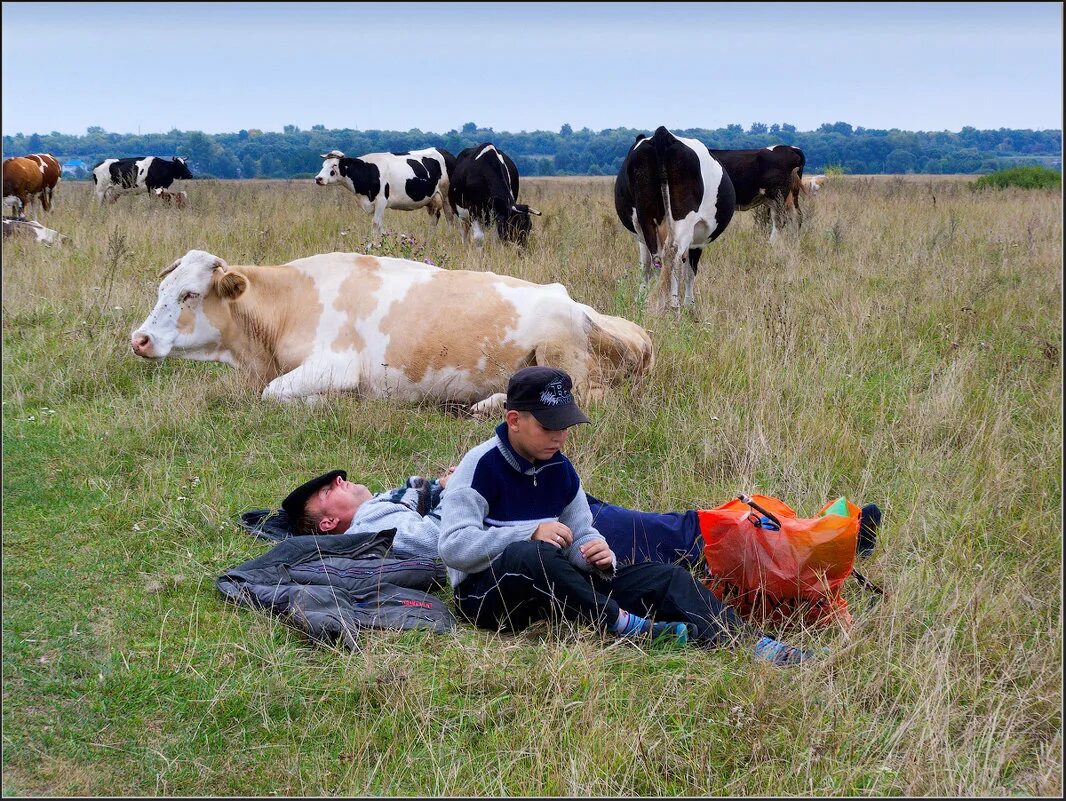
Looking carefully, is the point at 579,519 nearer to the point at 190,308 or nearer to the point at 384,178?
the point at 190,308

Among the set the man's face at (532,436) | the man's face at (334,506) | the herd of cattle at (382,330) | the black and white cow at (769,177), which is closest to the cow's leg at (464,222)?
the black and white cow at (769,177)

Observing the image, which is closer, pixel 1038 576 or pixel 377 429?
pixel 1038 576

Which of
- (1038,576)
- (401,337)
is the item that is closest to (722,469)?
(1038,576)

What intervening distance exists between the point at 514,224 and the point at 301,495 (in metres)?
10.4

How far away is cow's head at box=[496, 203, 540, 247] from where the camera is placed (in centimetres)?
1398

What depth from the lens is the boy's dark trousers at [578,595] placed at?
3.42 meters

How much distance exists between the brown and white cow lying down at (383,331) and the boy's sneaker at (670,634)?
2.74 m

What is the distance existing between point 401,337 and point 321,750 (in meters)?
3.83

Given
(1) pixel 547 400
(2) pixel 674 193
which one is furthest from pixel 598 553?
(2) pixel 674 193

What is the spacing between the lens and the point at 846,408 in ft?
19.1

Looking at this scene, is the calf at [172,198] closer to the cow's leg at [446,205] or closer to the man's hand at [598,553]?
the cow's leg at [446,205]

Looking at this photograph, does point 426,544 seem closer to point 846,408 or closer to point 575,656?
point 575,656

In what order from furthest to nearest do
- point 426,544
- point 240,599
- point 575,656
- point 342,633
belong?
point 426,544
point 240,599
point 342,633
point 575,656

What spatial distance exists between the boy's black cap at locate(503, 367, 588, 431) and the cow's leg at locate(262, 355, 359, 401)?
2995 millimetres
